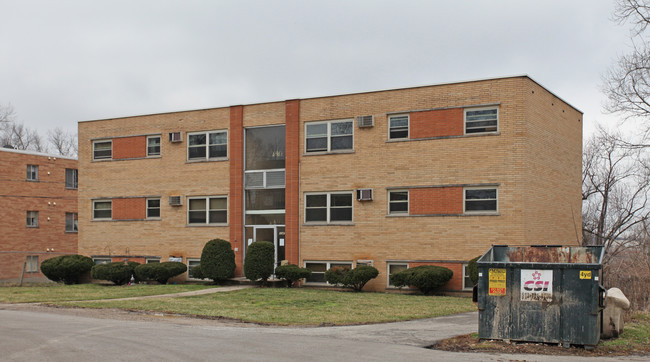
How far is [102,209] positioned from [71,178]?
49.2 feet

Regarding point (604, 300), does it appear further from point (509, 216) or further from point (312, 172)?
point (312, 172)

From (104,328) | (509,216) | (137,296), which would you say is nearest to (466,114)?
(509,216)

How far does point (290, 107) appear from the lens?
27.9 meters

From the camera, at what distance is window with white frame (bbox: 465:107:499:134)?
24141 mm

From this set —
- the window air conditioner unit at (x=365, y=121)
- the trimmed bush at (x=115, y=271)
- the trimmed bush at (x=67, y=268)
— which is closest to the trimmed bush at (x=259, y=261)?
the trimmed bush at (x=115, y=271)

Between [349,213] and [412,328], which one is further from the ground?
[349,213]

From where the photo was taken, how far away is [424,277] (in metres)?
23.2

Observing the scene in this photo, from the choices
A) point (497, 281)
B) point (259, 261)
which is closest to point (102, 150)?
point (259, 261)

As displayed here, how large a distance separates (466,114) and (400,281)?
660 centimetres

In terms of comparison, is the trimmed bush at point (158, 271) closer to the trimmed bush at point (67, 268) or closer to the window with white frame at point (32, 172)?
the trimmed bush at point (67, 268)

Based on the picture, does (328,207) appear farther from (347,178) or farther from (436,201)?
(436,201)

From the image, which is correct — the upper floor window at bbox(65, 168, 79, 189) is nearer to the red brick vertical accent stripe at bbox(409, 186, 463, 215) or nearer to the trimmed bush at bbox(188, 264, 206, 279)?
the trimmed bush at bbox(188, 264, 206, 279)

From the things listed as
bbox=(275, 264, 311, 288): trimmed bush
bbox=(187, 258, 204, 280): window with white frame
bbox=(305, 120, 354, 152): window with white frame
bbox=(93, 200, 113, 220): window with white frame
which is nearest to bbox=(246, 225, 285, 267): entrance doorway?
bbox=(275, 264, 311, 288): trimmed bush

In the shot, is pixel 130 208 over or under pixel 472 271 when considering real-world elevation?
over
